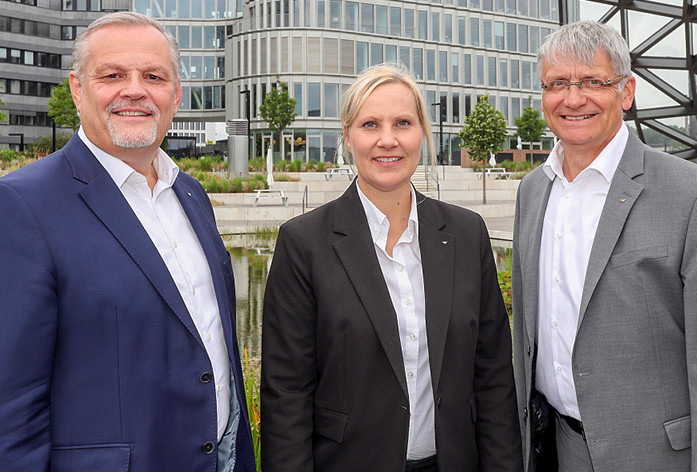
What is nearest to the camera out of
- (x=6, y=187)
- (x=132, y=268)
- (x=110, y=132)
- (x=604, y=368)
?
(x=6, y=187)

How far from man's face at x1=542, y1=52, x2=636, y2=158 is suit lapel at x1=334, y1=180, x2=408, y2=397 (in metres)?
1.02

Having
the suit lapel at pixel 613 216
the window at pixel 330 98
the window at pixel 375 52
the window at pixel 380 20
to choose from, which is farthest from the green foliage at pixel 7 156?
the suit lapel at pixel 613 216

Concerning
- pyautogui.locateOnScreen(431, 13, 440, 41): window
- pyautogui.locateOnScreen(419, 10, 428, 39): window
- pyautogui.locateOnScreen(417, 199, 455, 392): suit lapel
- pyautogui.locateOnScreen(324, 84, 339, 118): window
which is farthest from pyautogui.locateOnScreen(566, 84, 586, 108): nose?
pyautogui.locateOnScreen(431, 13, 440, 41): window

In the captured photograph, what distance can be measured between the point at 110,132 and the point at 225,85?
56141 millimetres

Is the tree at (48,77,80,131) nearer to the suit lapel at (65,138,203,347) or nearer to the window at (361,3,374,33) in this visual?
the window at (361,3,374,33)

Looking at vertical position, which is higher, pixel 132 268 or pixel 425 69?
pixel 425 69

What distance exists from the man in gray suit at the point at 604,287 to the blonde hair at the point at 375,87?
25.5 inches

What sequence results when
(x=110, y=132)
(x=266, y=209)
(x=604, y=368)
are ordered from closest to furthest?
(x=110, y=132)
(x=604, y=368)
(x=266, y=209)

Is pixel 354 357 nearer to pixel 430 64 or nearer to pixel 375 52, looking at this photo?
pixel 375 52

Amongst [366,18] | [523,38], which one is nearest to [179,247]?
[366,18]

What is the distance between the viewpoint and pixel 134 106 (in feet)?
8.31

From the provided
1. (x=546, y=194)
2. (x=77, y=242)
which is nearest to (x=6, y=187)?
(x=77, y=242)

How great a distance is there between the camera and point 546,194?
3121 mm

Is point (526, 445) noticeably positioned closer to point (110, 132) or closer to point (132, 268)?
point (132, 268)
